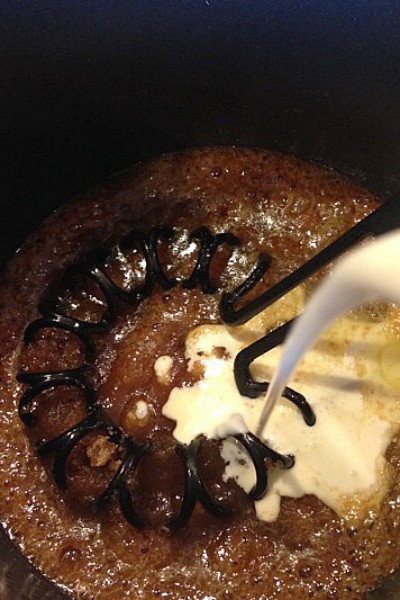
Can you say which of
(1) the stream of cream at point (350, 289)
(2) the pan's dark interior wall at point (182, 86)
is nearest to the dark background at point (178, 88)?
(2) the pan's dark interior wall at point (182, 86)

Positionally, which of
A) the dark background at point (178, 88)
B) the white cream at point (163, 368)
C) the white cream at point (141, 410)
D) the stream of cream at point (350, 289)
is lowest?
the white cream at point (141, 410)

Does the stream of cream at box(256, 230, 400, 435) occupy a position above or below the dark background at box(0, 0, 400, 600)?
below

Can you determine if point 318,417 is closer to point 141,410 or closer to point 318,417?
point 318,417

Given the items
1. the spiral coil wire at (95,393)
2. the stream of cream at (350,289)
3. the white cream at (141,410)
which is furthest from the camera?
the white cream at (141,410)

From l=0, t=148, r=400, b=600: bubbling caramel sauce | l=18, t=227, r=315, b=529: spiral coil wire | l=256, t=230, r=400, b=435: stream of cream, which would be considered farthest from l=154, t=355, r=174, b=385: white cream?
l=256, t=230, r=400, b=435: stream of cream

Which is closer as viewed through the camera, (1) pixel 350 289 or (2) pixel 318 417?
(1) pixel 350 289

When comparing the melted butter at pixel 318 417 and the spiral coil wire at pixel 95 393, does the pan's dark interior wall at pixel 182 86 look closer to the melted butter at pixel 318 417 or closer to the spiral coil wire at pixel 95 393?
the spiral coil wire at pixel 95 393

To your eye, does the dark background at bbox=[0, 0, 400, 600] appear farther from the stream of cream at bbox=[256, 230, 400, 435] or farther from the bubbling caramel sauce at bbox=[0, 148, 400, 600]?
the stream of cream at bbox=[256, 230, 400, 435]

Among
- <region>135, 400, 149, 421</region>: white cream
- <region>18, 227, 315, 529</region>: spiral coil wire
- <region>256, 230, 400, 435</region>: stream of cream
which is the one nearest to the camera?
<region>256, 230, 400, 435</region>: stream of cream

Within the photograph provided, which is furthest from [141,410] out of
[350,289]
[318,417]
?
[350,289]
